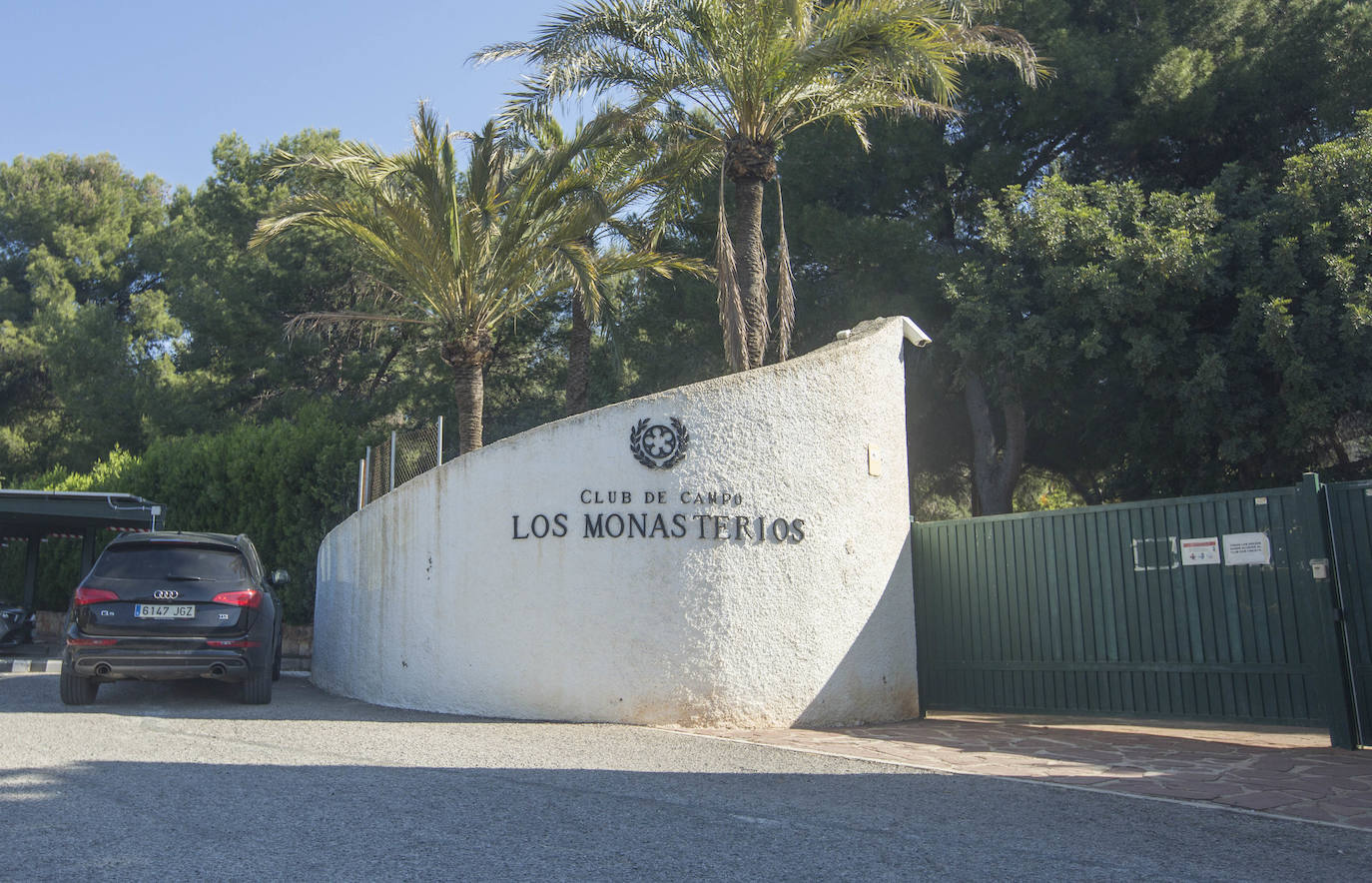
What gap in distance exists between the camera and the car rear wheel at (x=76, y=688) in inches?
384

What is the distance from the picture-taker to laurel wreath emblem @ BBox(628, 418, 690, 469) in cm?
970

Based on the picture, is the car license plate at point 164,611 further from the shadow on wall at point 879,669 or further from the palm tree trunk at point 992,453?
the palm tree trunk at point 992,453

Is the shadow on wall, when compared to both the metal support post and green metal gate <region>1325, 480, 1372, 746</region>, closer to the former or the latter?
green metal gate <region>1325, 480, 1372, 746</region>

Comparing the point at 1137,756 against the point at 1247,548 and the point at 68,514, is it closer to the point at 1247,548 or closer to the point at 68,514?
the point at 1247,548

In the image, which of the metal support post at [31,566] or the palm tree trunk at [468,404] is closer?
the palm tree trunk at [468,404]

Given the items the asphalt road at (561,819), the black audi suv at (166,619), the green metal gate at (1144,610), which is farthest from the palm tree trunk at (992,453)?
the black audi suv at (166,619)

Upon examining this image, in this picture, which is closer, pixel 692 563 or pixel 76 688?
pixel 692 563

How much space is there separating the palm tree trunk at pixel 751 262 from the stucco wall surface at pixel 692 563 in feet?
7.52

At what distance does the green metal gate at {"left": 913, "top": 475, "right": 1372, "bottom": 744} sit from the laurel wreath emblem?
2.87 m

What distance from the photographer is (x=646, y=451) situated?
9.74 meters

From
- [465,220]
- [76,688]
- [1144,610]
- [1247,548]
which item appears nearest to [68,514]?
[76,688]

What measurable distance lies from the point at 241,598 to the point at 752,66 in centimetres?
772

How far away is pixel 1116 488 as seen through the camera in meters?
20.3

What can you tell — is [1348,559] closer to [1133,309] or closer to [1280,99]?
[1133,309]
